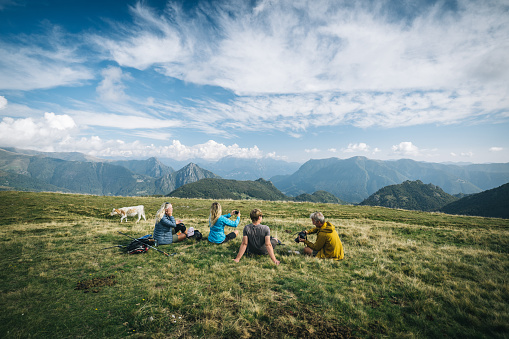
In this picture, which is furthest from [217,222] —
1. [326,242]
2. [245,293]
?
[326,242]

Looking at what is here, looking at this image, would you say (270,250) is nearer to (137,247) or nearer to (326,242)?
(326,242)

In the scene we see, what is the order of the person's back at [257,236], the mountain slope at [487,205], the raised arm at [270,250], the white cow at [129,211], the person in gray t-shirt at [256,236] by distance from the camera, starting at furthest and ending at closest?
the mountain slope at [487,205] < the white cow at [129,211] < the person's back at [257,236] < the person in gray t-shirt at [256,236] < the raised arm at [270,250]

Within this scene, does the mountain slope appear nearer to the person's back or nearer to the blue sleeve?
the person's back

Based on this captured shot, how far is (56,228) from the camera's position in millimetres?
16016

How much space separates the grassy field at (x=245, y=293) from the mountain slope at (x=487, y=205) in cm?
22420

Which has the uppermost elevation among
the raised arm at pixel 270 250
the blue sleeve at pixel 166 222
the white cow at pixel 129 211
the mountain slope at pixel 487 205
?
the blue sleeve at pixel 166 222

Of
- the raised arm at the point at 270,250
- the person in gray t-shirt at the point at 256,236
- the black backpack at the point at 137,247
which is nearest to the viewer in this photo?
the raised arm at the point at 270,250

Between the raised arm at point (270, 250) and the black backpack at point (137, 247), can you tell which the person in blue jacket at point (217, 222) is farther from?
the black backpack at point (137, 247)

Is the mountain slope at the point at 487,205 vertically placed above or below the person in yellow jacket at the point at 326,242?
below

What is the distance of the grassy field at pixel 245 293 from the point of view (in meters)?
4.89

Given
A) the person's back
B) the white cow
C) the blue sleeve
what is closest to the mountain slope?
the person's back

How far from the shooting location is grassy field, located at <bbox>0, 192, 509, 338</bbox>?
16.0ft

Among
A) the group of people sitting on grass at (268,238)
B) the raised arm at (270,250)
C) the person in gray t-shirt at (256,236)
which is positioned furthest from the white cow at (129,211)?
the raised arm at (270,250)

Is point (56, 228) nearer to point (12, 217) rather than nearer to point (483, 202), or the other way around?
point (12, 217)
